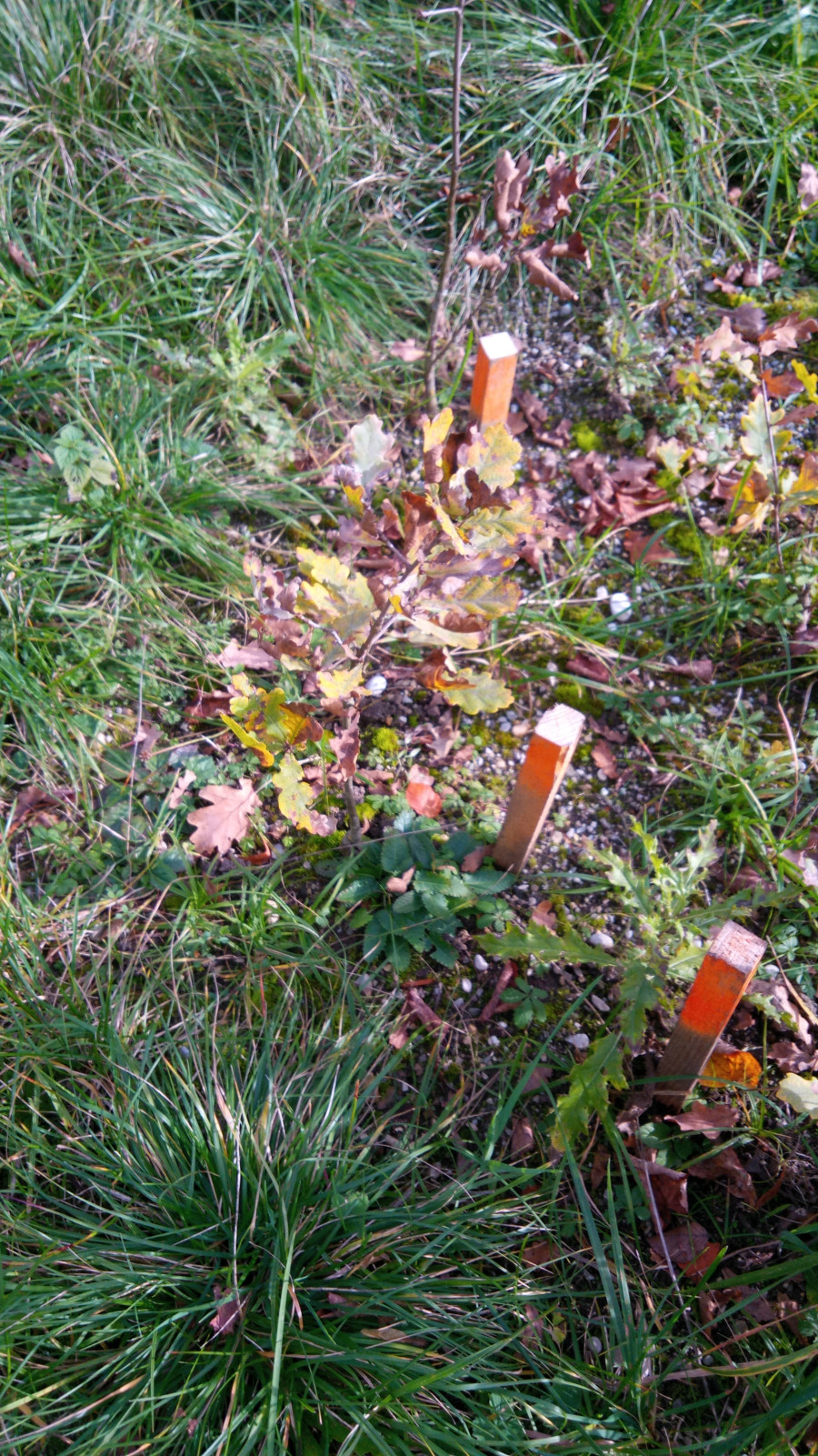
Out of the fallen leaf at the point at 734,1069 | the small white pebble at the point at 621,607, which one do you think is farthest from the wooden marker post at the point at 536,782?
the small white pebble at the point at 621,607

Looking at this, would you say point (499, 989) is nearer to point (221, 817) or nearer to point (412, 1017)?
point (412, 1017)

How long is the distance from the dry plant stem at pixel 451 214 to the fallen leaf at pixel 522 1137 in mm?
1909

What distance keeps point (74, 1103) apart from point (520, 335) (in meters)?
2.56

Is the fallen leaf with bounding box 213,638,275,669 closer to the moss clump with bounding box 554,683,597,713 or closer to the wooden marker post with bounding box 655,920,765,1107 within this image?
the moss clump with bounding box 554,683,597,713

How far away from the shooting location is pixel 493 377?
236cm

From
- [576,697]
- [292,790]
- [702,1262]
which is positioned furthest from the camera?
[576,697]

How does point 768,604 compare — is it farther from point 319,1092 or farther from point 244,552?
point 319,1092

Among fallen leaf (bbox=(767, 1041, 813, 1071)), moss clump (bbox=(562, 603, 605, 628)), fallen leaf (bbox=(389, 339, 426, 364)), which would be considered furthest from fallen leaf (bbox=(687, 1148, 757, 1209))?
fallen leaf (bbox=(389, 339, 426, 364))

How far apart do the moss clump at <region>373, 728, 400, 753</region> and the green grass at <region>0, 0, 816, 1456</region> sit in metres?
0.39

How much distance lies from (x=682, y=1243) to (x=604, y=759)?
105 centimetres

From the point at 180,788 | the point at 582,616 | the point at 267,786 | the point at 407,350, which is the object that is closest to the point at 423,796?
the point at 267,786

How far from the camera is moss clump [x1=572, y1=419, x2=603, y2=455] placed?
283cm

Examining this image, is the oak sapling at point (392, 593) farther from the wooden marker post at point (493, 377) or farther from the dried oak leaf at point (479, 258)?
the dried oak leaf at point (479, 258)

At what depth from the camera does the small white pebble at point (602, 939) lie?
6.61 feet
